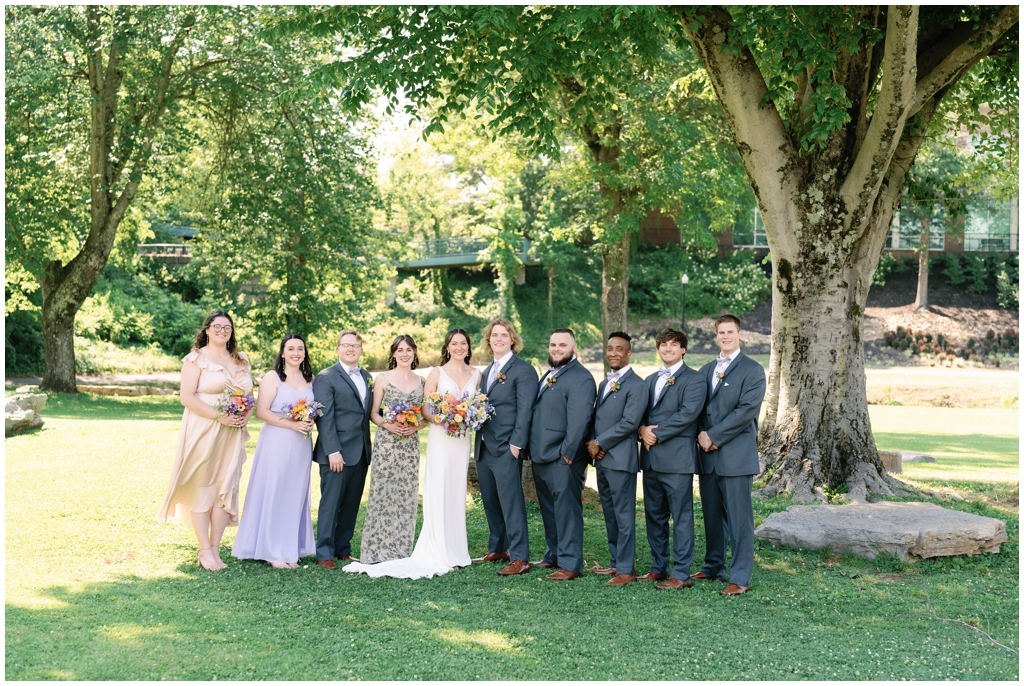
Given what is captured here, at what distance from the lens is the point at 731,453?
23.4 ft

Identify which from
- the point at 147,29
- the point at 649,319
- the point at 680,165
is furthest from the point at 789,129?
the point at 649,319

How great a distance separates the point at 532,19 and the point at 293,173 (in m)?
13.1

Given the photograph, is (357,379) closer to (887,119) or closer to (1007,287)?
(887,119)

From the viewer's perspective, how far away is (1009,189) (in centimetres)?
1509

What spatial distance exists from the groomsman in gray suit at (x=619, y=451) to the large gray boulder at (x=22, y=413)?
38.6 ft

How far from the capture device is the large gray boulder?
49.4 ft

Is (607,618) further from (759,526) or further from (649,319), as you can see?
(649,319)

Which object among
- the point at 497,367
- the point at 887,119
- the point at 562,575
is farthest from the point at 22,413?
the point at 887,119

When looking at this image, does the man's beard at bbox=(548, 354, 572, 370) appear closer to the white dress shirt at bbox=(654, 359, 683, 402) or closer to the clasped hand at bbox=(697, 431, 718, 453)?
the white dress shirt at bbox=(654, 359, 683, 402)

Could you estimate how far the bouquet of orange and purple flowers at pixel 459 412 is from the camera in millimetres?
7570

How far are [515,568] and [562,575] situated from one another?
17.0 inches

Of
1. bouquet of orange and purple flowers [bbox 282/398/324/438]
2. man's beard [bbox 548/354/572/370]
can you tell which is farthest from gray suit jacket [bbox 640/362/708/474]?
bouquet of orange and purple flowers [bbox 282/398/324/438]

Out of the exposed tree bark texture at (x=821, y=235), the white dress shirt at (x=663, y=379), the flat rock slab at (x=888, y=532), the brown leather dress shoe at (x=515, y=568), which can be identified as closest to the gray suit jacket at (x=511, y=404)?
the brown leather dress shoe at (x=515, y=568)

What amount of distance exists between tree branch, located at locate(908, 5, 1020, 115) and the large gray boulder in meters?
14.8
